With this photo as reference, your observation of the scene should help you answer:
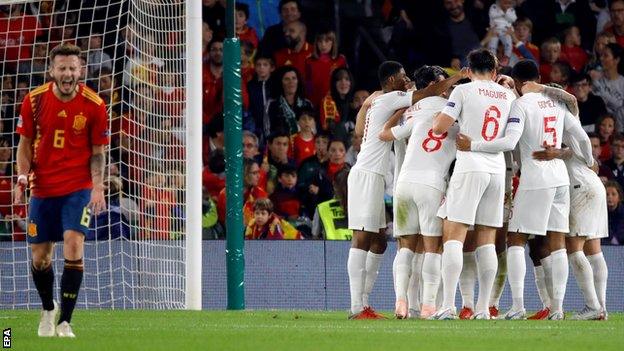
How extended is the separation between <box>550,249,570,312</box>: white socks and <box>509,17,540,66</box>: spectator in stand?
25.9 ft

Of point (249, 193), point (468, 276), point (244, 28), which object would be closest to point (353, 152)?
point (249, 193)

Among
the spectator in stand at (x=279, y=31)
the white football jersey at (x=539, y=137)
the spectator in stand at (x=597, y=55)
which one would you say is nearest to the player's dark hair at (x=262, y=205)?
the spectator in stand at (x=279, y=31)

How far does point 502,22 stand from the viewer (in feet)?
70.7

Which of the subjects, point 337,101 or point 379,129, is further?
point 337,101

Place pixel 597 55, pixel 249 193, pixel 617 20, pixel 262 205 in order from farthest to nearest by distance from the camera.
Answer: pixel 617 20 → pixel 597 55 → pixel 249 193 → pixel 262 205

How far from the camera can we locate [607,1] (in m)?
22.2

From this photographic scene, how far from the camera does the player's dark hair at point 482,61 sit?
1314 centimetres

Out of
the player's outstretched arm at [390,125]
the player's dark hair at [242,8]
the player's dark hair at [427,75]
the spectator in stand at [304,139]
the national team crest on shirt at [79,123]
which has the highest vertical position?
the player's dark hair at [242,8]

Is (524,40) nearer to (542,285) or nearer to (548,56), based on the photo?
(548,56)

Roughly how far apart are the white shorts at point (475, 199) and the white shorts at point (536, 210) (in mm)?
402

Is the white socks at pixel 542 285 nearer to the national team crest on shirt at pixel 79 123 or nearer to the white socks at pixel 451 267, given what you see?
the white socks at pixel 451 267

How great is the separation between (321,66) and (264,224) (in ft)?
11.4

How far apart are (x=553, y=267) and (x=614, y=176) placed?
6.16 meters

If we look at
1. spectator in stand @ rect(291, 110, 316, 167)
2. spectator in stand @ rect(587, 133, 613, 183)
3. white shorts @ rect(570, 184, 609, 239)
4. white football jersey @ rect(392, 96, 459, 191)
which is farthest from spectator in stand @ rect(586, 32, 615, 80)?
white football jersey @ rect(392, 96, 459, 191)
